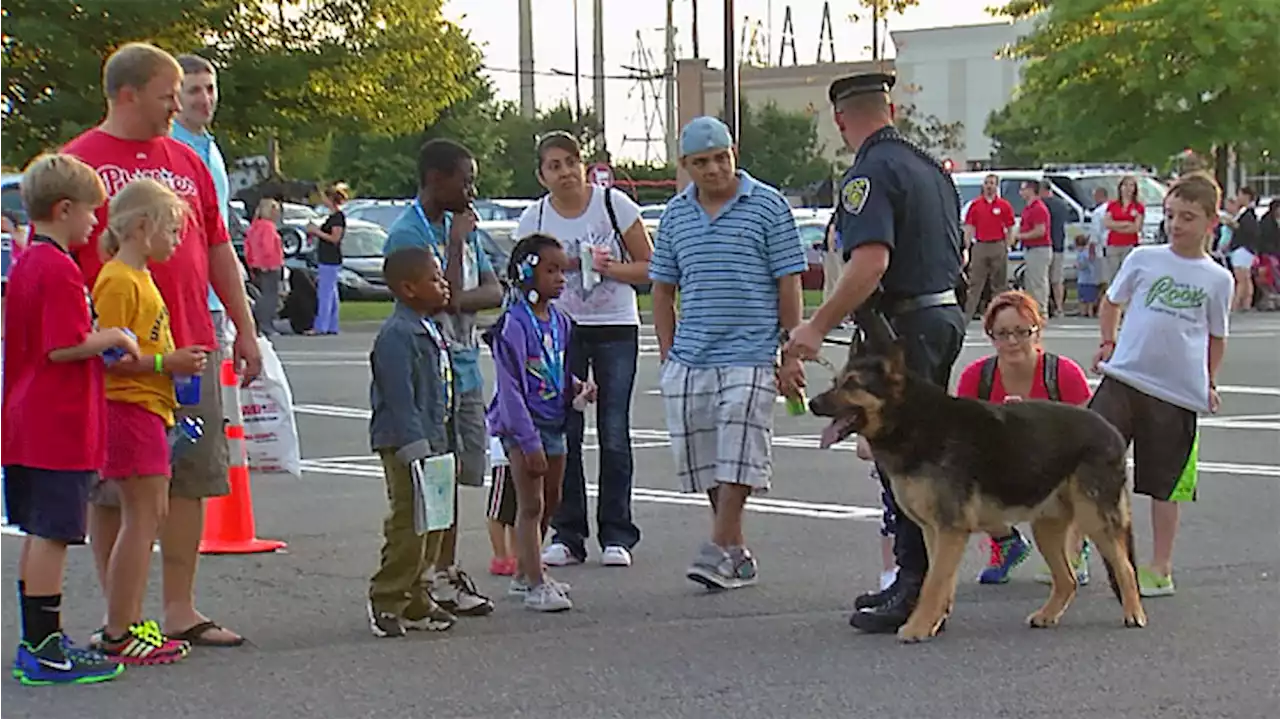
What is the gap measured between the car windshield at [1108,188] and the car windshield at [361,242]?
37.3 ft

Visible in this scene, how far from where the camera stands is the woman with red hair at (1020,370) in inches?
321

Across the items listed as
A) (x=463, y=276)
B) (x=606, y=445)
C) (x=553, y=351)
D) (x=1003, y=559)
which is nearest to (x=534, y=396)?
(x=553, y=351)

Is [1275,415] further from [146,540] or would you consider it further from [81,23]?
[81,23]

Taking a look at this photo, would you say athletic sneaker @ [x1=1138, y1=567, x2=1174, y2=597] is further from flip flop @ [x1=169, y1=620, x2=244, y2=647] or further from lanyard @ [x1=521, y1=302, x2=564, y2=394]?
flip flop @ [x1=169, y1=620, x2=244, y2=647]

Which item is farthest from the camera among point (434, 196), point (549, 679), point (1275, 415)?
point (1275, 415)

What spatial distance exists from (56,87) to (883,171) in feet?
90.5

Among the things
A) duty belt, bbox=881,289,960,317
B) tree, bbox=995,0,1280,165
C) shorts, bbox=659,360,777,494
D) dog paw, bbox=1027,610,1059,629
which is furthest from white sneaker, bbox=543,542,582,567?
tree, bbox=995,0,1280,165

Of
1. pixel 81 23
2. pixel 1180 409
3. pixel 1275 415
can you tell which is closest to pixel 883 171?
pixel 1180 409

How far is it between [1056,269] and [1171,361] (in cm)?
1972

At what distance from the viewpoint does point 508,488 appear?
8.67m

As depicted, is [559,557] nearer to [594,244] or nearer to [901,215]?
[594,244]

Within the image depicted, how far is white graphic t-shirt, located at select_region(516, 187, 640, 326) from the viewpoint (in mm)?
9031

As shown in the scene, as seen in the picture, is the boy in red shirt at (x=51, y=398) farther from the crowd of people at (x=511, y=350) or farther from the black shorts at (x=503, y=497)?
the black shorts at (x=503, y=497)

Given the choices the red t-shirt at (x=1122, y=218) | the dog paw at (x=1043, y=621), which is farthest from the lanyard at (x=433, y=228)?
the red t-shirt at (x=1122, y=218)
